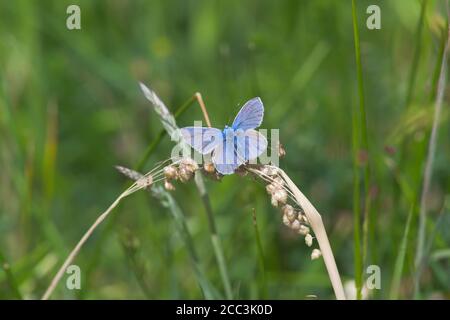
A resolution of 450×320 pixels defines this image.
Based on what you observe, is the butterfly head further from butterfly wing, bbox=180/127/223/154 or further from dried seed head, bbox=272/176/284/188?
dried seed head, bbox=272/176/284/188

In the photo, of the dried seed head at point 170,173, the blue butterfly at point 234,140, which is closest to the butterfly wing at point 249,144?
the blue butterfly at point 234,140

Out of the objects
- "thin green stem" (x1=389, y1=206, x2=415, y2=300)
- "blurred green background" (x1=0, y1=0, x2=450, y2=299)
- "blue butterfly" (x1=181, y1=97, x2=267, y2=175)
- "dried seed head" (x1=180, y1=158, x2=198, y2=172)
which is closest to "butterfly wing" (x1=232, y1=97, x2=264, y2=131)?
"blue butterfly" (x1=181, y1=97, x2=267, y2=175)

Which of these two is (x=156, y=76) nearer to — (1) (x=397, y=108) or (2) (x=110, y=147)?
(2) (x=110, y=147)

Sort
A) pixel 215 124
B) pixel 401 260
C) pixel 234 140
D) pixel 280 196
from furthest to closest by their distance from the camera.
A: pixel 215 124 < pixel 401 260 < pixel 234 140 < pixel 280 196

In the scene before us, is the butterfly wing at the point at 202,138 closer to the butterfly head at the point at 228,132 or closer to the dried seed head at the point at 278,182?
the butterfly head at the point at 228,132

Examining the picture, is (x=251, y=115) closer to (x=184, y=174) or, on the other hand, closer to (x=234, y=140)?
(x=234, y=140)

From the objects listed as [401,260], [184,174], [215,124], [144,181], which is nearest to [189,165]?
[184,174]

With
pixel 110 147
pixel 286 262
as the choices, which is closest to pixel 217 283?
pixel 286 262
